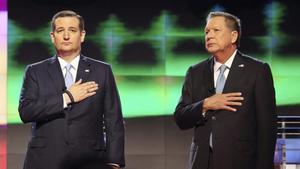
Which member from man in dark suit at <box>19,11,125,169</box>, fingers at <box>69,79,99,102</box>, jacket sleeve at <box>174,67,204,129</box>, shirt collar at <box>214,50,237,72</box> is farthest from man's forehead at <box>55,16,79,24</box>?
shirt collar at <box>214,50,237,72</box>

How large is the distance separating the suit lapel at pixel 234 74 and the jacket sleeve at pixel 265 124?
12 cm

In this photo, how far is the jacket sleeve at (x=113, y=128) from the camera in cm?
351

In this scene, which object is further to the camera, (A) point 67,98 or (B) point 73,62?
(B) point 73,62

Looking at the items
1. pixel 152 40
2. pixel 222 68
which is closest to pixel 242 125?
pixel 222 68

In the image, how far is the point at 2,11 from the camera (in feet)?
22.5

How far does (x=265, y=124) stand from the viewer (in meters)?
3.38

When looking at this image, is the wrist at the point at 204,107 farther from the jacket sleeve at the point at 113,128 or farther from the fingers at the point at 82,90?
the fingers at the point at 82,90

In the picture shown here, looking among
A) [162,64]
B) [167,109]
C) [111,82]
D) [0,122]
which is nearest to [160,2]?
[162,64]

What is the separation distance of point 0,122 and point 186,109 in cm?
378

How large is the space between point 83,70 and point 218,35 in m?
0.78

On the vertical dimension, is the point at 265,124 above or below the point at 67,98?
below

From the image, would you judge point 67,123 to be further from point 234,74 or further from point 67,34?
point 234,74

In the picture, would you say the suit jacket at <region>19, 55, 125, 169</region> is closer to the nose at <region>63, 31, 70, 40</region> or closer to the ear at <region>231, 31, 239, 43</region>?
the nose at <region>63, 31, 70, 40</region>

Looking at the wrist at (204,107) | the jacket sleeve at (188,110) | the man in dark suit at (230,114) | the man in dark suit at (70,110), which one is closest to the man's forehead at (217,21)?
the man in dark suit at (230,114)
